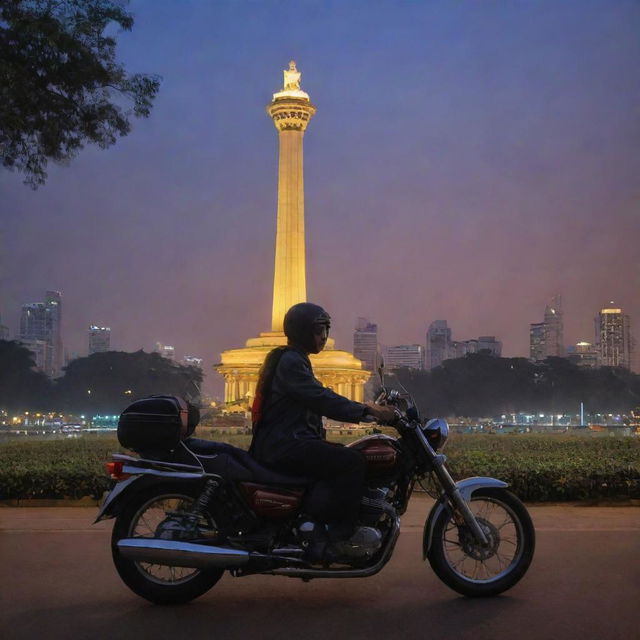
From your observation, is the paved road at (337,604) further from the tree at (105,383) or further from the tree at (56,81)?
the tree at (105,383)

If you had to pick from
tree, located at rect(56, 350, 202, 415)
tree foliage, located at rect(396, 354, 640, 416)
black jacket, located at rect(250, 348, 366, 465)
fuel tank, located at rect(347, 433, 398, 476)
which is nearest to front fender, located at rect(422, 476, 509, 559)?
fuel tank, located at rect(347, 433, 398, 476)

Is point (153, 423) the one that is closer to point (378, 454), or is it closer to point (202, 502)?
point (202, 502)

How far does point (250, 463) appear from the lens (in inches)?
219

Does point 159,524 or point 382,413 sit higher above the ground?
point 382,413

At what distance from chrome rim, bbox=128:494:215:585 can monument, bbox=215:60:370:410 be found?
57592 mm

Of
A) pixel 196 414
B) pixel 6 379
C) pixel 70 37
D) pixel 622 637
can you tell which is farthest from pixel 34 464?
pixel 6 379

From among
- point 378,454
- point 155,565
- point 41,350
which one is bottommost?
point 155,565

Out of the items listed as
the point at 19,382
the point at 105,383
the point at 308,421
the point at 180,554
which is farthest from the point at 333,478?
the point at 105,383

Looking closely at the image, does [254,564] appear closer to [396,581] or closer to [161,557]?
[161,557]

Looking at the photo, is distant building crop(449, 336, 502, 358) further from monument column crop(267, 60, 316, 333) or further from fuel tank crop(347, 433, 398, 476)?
fuel tank crop(347, 433, 398, 476)

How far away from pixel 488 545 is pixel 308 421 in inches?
53.0

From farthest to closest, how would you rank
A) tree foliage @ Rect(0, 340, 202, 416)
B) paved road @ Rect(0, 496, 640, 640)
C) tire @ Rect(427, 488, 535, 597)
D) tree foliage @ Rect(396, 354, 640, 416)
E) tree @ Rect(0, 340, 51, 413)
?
1. tree foliage @ Rect(396, 354, 640, 416)
2. tree foliage @ Rect(0, 340, 202, 416)
3. tree @ Rect(0, 340, 51, 413)
4. tire @ Rect(427, 488, 535, 597)
5. paved road @ Rect(0, 496, 640, 640)

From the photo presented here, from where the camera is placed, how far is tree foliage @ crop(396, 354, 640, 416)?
88438 millimetres

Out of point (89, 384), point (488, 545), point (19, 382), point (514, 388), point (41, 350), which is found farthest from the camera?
point (41, 350)
